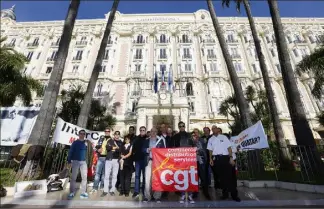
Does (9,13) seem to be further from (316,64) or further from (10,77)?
(316,64)

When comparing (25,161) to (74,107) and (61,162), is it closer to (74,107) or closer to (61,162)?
(61,162)

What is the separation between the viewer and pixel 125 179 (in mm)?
5840

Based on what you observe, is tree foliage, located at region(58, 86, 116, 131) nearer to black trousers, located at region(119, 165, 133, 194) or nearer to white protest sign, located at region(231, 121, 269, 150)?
black trousers, located at region(119, 165, 133, 194)

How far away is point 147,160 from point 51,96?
5.34 m

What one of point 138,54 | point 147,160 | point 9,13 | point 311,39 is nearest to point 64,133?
point 147,160

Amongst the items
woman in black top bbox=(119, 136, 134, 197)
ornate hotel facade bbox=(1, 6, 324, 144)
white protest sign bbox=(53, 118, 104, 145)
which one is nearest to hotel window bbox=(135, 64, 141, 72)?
ornate hotel facade bbox=(1, 6, 324, 144)

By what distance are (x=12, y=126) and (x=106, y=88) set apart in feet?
89.6

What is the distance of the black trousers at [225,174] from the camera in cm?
514

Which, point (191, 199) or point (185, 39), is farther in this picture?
point (185, 39)

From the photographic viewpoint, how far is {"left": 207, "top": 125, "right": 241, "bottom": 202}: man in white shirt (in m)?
5.19

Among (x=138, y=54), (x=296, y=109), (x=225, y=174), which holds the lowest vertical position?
(x=225, y=174)

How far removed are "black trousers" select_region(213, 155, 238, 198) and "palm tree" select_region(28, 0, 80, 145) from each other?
6.28 m

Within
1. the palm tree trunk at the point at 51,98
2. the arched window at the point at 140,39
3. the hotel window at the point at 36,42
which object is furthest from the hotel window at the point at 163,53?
the palm tree trunk at the point at 51,98

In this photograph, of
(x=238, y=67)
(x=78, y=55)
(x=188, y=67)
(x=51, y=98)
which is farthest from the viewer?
(x=78, y=55)
